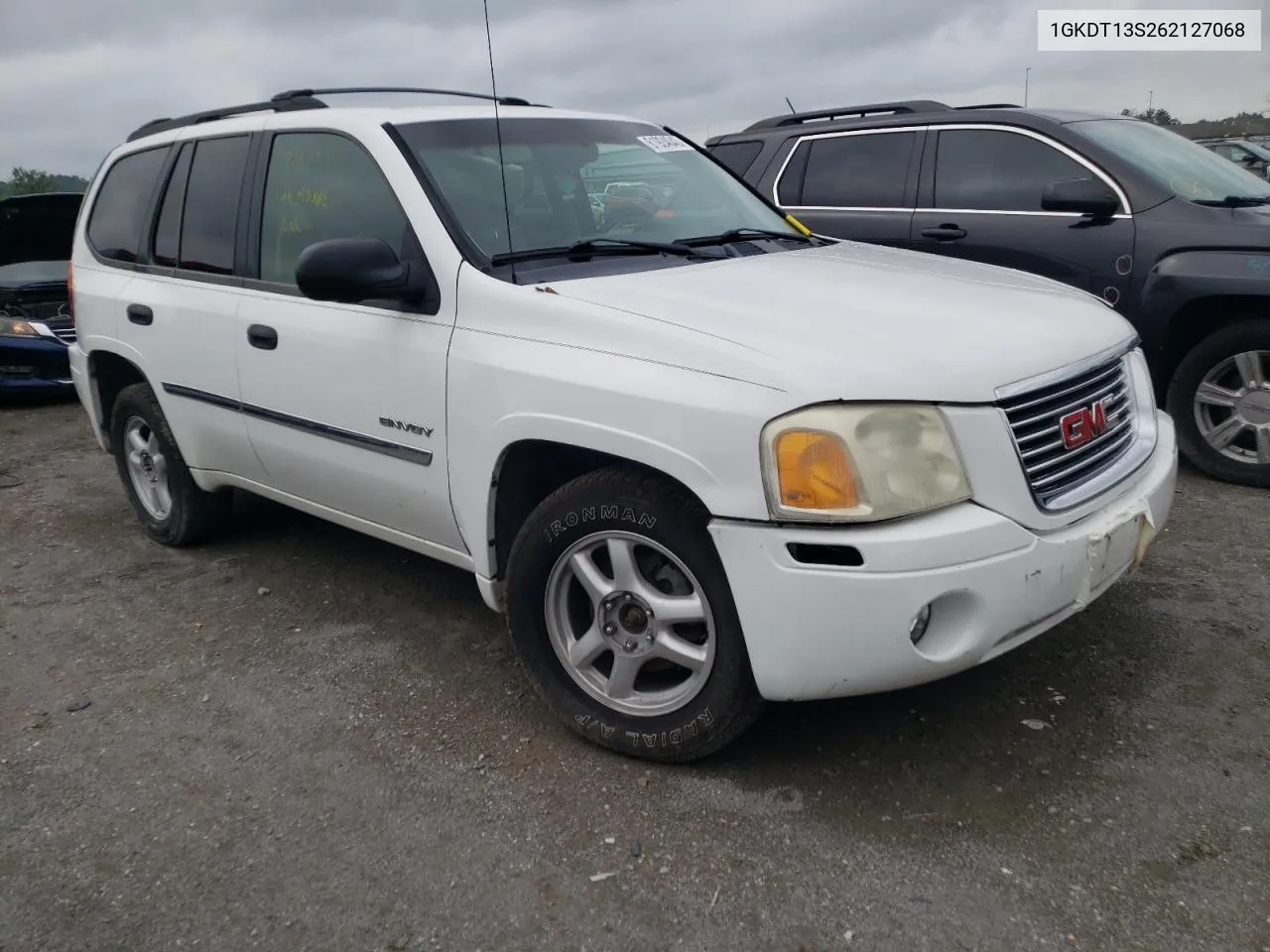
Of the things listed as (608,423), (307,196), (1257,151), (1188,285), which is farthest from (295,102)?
(1257,151)

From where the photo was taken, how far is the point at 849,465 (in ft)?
8.01

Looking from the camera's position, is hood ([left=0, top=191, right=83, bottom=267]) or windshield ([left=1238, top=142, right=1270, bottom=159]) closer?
hood ([left=0, top=191, right=83, bottom=267])

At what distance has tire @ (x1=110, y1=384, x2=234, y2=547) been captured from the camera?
182 inches

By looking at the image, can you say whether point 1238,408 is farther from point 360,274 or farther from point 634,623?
point 360,274

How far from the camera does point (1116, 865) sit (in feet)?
8.07

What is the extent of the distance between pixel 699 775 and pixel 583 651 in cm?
45

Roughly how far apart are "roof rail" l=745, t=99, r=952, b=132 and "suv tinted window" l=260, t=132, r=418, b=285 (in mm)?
3711

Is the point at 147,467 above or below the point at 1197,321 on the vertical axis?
below

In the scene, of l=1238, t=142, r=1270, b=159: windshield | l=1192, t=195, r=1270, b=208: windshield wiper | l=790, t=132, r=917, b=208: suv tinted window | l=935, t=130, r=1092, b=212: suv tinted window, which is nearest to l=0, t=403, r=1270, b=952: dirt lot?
l=1192, t=195, r=1270, b=208: windshield wiper

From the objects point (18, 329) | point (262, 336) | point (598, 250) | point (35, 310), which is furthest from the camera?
point (35, 310)

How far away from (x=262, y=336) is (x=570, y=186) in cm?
115

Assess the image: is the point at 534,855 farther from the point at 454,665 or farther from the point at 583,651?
the point at 454,665

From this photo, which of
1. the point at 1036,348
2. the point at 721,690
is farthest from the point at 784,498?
the point at 1036,348

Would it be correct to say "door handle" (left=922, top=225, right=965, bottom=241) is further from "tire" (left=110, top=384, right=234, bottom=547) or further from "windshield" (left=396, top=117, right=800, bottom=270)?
"tire" (left=110, top=384, right=234, bottom=547)
